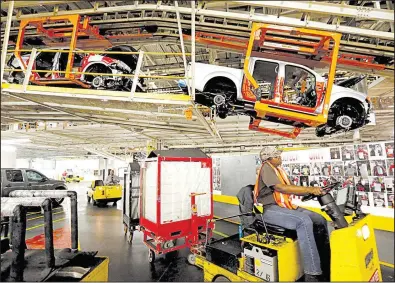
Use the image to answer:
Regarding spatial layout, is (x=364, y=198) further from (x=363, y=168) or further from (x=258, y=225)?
(x=258, y=225)

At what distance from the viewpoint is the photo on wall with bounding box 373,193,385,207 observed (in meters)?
7.32

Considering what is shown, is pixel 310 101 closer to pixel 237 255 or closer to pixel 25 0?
pixel 237 255

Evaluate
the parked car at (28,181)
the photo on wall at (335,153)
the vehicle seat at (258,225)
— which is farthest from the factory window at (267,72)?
the parked car at (28,181)

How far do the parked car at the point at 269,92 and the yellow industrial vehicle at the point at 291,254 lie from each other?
7.83 ft

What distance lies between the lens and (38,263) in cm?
263

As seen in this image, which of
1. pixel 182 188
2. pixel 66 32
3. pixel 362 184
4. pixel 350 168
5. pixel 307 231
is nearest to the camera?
pixel 307 231

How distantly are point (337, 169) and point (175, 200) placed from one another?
6918mm

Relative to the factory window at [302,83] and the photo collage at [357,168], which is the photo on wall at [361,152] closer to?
the photo collage at [357,168]

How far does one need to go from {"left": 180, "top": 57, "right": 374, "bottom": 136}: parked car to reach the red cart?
160 centimetres

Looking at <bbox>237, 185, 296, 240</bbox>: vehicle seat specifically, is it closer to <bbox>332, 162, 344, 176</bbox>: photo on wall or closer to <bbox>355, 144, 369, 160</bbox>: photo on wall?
<bbox>355, 144, 369, 160</bbox>: photo on wall

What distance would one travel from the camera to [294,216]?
278 centimetres

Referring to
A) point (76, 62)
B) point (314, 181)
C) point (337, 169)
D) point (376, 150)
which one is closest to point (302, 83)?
A: point (376, 150)

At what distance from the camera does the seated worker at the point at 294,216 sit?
257cm

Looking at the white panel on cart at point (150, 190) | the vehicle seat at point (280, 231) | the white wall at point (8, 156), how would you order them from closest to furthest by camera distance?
1. the white wall at point (8, 156)
2. the vehicle seat at point (280, 231)
3. the white panel on cart at point (150, 190)
